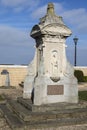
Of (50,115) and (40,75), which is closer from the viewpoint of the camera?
(50,115)

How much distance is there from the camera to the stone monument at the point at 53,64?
8.45 m

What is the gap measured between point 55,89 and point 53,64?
880mm

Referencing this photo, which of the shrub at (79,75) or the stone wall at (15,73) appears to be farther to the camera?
the shrub at (79,75)

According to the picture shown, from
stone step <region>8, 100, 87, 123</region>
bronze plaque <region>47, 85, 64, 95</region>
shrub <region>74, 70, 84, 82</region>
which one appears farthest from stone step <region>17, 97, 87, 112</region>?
shrub <region>74, 70, 84, 82</region>

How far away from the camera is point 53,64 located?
8.73m

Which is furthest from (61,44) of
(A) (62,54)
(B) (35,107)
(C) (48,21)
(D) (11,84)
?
(D) (11,84)

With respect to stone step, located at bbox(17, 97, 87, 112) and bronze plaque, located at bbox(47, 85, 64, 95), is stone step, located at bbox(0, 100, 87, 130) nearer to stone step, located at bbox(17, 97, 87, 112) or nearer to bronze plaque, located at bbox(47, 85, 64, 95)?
stone step, located at bbox(17, 97, 87, 112)

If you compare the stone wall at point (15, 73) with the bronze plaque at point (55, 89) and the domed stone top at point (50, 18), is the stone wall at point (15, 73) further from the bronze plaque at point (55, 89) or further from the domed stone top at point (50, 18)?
the bronze plaque at point (55, 89)

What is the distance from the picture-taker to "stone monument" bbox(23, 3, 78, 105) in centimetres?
845

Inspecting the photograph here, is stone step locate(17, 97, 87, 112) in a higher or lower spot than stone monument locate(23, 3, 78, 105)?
lower

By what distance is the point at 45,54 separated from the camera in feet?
28.2

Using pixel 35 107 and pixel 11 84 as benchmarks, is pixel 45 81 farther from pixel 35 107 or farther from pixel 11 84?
pixel 11 84

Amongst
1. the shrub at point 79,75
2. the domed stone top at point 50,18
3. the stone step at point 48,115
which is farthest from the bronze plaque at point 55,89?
the shrub at point 79,75

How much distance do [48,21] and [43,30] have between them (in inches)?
18.0
